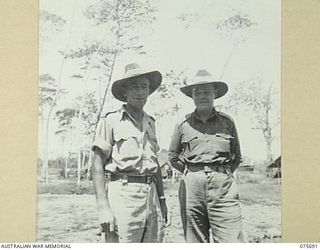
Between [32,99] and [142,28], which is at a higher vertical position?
[142,28]

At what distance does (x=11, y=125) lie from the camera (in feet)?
7.04

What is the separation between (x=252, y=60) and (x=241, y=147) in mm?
339

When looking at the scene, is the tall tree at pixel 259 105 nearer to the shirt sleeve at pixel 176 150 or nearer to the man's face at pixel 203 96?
the man's face at pixel 203 96

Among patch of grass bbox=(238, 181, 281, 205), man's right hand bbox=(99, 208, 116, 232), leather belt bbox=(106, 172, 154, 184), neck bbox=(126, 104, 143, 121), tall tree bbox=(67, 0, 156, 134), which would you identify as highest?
tall tree bbox=(67, 0, 156, 134)

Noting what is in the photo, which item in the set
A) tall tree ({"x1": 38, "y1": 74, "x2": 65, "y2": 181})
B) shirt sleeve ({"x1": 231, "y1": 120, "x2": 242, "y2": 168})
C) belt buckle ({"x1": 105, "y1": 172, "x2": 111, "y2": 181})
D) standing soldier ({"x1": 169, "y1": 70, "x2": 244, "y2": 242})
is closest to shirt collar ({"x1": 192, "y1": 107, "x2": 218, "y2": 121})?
standing soldier ({"x1": 169, "y1": 70, "x2": 244, "y2": 242})

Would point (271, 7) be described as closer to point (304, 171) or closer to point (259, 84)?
point (259, 84)

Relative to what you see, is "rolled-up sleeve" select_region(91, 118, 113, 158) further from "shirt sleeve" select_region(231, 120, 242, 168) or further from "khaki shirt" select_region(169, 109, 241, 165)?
"shirt sleeve" select_region(231, 120, 242, 168)

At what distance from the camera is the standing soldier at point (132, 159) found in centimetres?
216

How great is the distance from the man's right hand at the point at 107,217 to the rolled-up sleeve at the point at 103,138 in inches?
8.2

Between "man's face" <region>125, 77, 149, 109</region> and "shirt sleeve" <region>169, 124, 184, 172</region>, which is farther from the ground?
"man's face" <region>125, 77, 149, 109</region>

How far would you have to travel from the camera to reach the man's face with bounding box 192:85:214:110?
2.18 meters

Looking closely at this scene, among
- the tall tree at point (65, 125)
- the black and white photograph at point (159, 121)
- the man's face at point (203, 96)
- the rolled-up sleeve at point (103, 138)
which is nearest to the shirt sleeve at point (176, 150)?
the black and white photograph at point (159, 121)

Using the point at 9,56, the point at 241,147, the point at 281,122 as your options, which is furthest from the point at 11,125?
the point at 281,122

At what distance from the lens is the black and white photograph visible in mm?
2150
